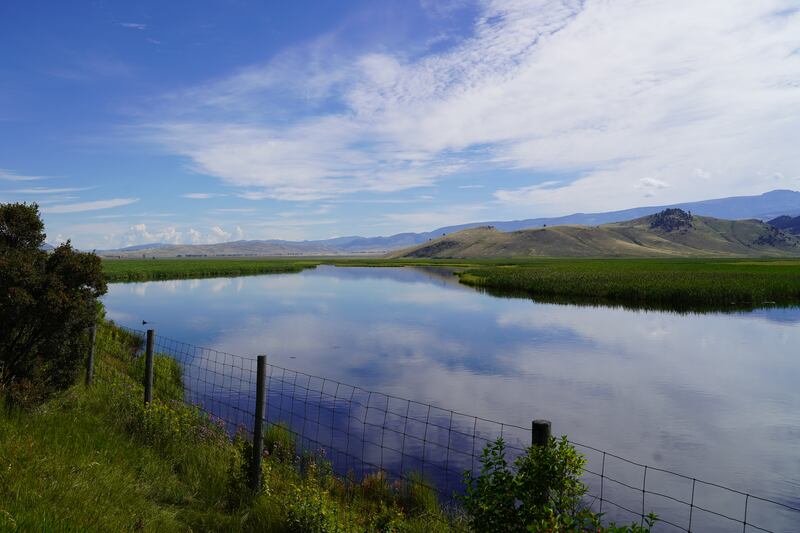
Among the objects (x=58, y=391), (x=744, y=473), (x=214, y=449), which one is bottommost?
(x=744, y=473)

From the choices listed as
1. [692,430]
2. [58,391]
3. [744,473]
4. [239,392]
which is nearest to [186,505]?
[58,391]

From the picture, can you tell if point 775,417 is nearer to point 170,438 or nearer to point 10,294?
point 170,438

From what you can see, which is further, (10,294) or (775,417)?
(775,417)

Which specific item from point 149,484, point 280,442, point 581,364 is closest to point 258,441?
point 149,484

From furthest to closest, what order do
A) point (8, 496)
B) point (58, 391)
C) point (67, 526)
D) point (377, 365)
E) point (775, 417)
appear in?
point (377, 365)
point (775, 417)
point (58, 391)
point (8, 496)
point (67, 526)

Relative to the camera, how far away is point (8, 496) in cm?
573

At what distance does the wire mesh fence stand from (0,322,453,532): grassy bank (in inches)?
82.7

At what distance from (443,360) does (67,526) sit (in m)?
21.9

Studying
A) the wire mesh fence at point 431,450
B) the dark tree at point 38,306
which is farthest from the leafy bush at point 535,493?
the dark tree at point 38,306

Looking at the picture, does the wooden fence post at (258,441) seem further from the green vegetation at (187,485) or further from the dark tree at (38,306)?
the dark tree at (38,306)

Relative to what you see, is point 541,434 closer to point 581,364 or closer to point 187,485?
point 187,485

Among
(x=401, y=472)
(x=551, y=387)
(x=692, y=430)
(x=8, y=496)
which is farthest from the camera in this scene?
(x=551, y=387)

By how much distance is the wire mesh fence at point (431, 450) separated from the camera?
11281 millimetres

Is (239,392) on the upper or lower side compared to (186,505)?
lower
